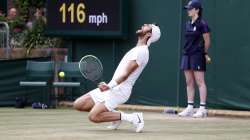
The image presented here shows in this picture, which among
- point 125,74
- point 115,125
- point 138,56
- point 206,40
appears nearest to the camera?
point 125,74

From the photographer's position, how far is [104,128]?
12086 mm

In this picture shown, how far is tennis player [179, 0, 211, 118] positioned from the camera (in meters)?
14.2

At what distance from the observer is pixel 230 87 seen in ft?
50.0

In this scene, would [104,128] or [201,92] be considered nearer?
[104,128]

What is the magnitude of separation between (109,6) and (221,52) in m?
2.72

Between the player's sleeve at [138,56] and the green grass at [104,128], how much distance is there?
99 centimetres

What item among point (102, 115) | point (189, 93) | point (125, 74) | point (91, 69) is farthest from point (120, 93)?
point (189, 93)

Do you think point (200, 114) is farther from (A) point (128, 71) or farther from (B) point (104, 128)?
(A) point (128, 71)

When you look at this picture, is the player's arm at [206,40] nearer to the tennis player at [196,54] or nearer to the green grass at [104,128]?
the tennis player at [196,54]

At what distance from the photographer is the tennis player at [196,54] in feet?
46.5

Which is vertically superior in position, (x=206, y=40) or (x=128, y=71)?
(x=206, y=40)

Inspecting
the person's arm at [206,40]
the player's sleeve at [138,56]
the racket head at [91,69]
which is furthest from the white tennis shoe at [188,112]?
the player's sleeve at [138,56]

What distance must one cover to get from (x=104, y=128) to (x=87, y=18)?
17.6 feet

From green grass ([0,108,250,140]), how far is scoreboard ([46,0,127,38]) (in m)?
2.26
